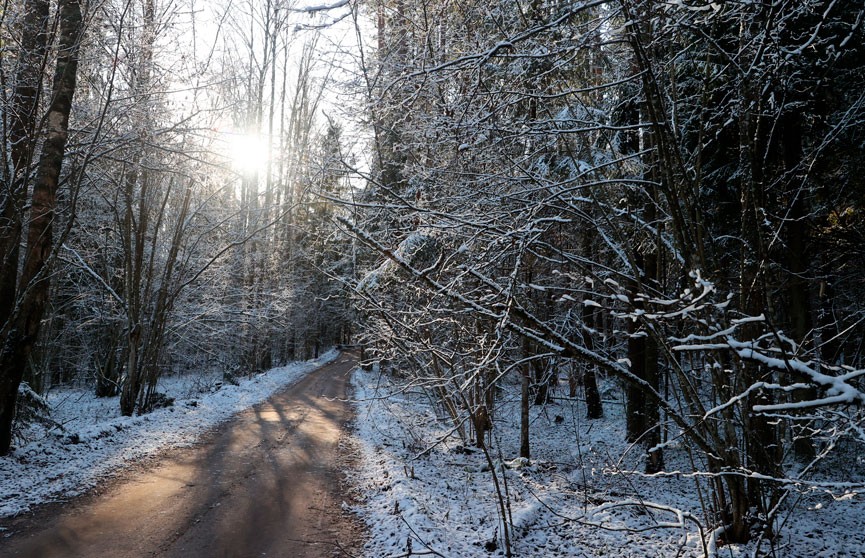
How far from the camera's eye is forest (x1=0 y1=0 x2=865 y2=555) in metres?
3.59

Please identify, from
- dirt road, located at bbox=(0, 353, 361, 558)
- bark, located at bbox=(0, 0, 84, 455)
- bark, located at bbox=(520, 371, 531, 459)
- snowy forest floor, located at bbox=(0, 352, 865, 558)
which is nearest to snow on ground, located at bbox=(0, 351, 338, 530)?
snowy forest floor, located at bbox=(0, 352, 865, 558)

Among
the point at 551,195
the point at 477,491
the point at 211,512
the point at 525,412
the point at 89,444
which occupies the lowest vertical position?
the point at 477,491

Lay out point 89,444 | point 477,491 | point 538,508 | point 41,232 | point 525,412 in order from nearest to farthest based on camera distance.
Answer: point 538,508 → point 477,491 → point 41,232 → point 89,444 → point 525,412

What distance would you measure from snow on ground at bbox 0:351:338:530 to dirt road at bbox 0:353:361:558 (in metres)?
0.47

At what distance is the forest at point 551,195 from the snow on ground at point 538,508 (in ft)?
1.48

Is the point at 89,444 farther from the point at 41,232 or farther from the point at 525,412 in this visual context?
the point at 525,412

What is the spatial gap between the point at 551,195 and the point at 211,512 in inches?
235

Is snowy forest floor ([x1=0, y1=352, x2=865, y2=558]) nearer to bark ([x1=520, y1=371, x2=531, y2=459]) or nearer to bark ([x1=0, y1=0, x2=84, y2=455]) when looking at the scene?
bark ([x1=520, y1=371, x2=531, y2=459])

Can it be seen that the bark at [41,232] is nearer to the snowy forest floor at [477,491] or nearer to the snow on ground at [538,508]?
the snowy forest floor at [477,491]

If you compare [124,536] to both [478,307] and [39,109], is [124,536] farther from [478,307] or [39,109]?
[39,109]

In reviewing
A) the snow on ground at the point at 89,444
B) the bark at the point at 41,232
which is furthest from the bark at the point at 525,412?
the bark at the point at 41,232

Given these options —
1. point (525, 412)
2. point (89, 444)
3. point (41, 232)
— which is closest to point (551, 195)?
point (525, 412)

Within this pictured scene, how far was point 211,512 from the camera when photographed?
650cm

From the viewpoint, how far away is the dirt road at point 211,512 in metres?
5.37
